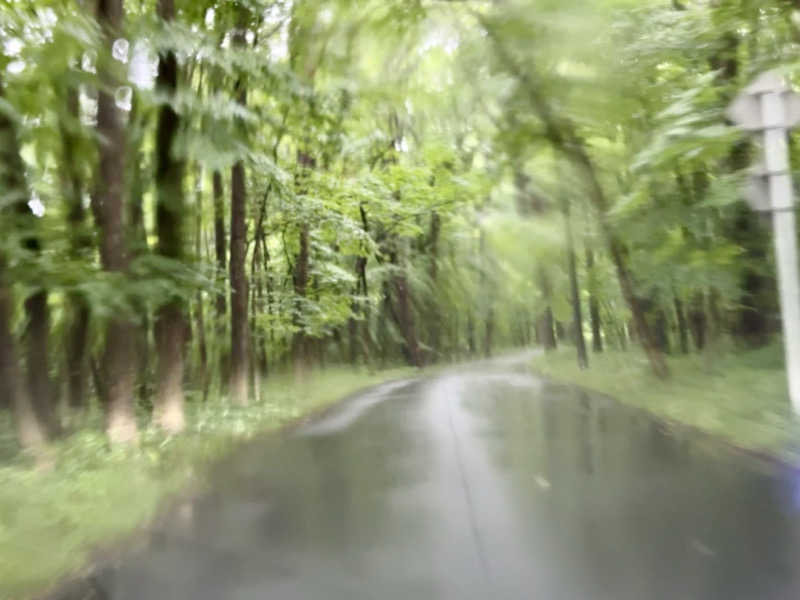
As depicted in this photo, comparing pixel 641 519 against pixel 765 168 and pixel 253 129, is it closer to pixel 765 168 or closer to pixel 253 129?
pixel 765 168

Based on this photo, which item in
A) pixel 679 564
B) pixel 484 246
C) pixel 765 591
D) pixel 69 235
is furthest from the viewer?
pixel 484 246

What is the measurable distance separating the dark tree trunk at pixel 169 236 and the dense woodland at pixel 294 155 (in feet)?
0.14

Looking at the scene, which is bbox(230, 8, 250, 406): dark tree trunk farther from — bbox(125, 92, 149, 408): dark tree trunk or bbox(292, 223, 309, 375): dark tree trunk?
bbox(292, 223, 309, 375): dark tree trunk

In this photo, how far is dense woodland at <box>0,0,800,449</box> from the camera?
9.64 meters

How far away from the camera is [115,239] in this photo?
33.6 feet

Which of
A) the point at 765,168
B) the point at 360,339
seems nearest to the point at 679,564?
the point at 765,168

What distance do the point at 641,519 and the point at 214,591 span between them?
3821mm

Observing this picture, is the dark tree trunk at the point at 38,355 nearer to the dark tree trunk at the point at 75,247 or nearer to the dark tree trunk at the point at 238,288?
the dark tree trunk at the point at 75,247

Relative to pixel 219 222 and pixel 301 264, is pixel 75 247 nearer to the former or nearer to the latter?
pixel 219 222

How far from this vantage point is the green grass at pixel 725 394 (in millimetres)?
9092

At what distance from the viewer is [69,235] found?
10516mm

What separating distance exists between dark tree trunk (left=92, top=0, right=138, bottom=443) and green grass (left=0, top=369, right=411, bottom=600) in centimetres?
45

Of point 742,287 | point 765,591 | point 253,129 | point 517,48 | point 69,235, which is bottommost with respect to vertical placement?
point 765,591

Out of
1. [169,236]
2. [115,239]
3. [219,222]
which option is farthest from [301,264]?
[115,239]
